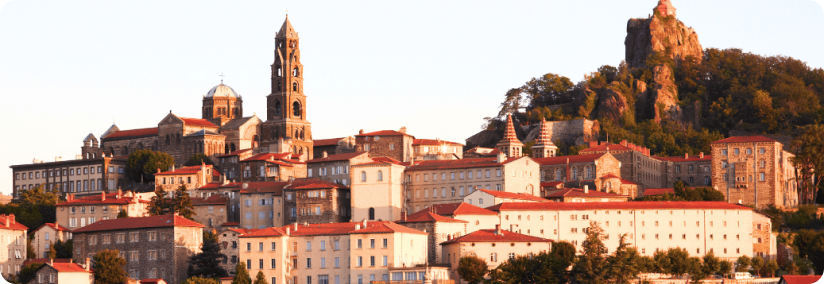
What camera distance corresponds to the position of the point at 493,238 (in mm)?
77188

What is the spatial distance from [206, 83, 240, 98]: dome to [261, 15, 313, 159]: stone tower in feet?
25.1

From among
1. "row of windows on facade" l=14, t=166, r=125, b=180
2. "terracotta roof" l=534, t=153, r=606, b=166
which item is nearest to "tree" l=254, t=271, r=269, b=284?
"terracotta roof" l=534, t=153, r=606, b=166

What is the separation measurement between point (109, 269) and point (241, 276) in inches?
329

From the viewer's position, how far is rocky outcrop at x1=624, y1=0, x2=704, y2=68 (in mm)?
136375

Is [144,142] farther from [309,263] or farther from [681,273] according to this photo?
[681,273]

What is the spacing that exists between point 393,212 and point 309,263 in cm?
1455

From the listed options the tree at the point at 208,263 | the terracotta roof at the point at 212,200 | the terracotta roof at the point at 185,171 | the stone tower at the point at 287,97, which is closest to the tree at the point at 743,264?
the tree at the point at 208,263

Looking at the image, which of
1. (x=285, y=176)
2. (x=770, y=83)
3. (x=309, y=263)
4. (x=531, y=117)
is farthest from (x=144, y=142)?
(x=770, y=83)

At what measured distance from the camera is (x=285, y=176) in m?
102

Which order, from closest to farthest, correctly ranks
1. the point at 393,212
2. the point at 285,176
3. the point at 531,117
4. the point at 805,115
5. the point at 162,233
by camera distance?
the point at 162,233
the point at 393,212
the point at 285,176
the point at 805,115
the point at 531,117

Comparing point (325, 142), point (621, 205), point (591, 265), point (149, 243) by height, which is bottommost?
point (591, 265)

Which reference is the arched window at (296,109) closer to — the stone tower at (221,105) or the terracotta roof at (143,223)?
the stone tower at (221,105)

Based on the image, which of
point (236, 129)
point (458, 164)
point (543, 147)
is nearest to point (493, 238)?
point (458, 164)

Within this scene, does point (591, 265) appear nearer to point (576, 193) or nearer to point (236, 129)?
point (576, 193)
